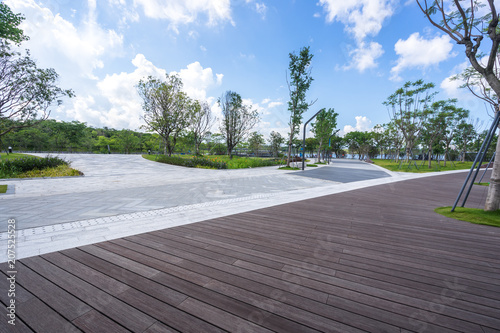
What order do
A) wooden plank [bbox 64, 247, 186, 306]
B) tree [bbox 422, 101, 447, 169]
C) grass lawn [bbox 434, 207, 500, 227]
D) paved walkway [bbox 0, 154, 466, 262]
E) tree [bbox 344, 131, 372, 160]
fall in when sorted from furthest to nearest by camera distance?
tree [bbox 344, 131, 372, 160] → tree [bbox 422, 101, 447, 169] → grass lawn [bbox 434, 207, 500, 227] → paved walkway [bbox 0, 154, 466, 262] → wooden plank [bbox 64, 247, 186, 306]

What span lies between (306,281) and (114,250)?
117 inches

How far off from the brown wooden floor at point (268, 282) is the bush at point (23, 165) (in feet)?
38.9

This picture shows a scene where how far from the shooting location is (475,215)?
473 cm

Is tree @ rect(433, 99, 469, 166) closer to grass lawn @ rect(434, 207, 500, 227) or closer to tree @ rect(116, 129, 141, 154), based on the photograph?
grass lawn @ rect(434, 207, 500, 227)

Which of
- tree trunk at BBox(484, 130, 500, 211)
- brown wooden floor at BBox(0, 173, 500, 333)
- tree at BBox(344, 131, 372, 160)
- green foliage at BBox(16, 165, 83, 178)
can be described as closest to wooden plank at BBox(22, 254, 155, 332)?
brown wooden floor at BBox(0, 173, 500, 333)

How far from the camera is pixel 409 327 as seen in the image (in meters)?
1.68

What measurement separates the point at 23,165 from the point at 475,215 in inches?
768

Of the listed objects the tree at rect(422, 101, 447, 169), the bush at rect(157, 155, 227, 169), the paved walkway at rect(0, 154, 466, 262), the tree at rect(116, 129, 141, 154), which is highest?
the tree at rect(422, 101, 447, 169)

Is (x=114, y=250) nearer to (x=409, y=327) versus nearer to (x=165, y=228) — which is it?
(x=165, y=228)

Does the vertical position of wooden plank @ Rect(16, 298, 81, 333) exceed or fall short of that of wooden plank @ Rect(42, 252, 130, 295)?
it exceeds it

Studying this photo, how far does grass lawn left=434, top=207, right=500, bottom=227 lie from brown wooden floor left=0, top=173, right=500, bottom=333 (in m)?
0.69

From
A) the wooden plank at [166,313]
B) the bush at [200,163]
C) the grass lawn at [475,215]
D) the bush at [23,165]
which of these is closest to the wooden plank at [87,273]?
the wooden plank at [166,313]

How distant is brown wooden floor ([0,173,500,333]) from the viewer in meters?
1.73

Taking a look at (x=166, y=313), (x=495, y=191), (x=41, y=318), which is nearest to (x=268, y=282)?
(x=166, y=313)
